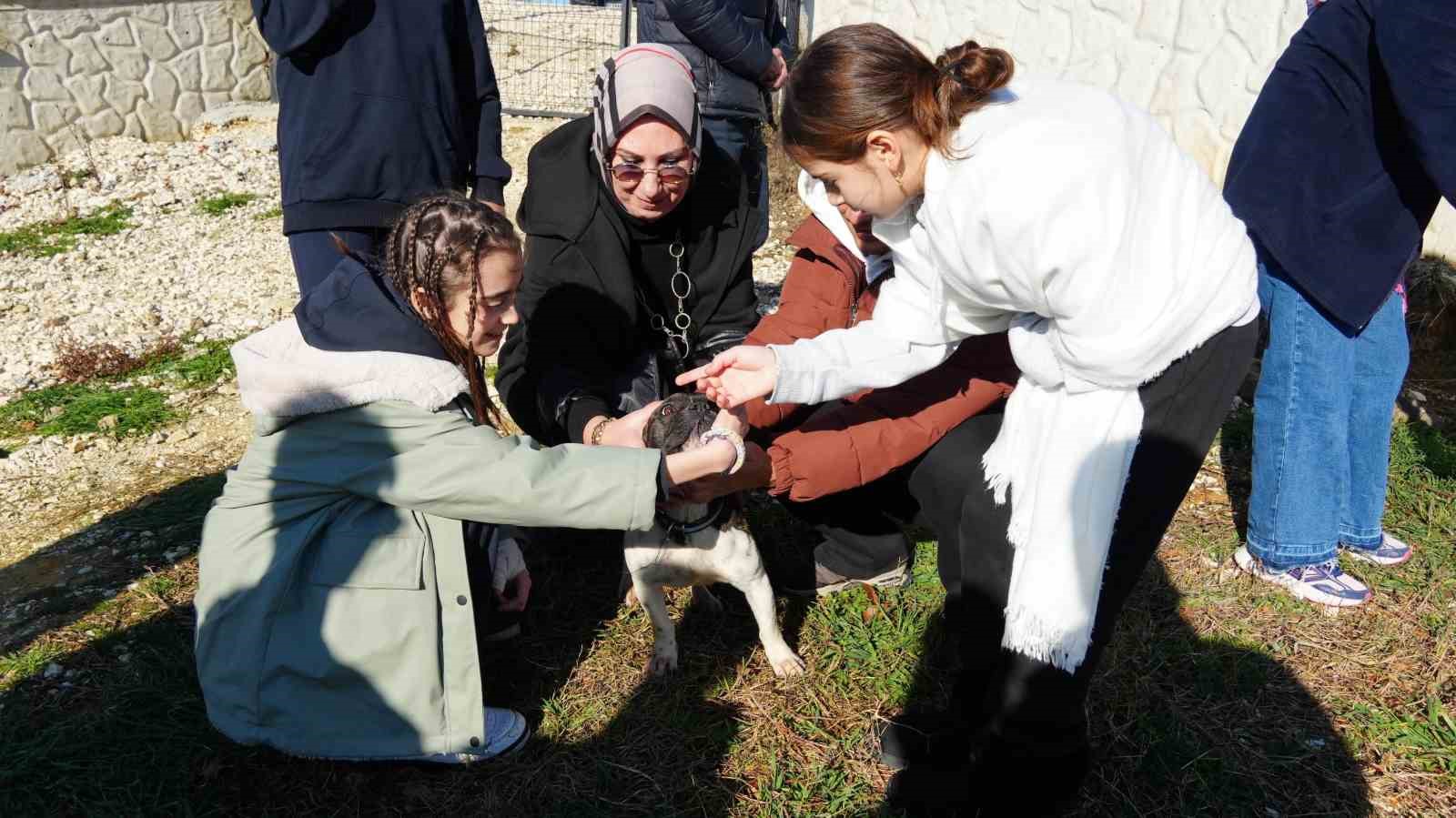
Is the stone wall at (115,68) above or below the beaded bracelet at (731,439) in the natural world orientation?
below

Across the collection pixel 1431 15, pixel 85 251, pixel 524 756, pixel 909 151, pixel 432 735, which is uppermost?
pixel 1431 15

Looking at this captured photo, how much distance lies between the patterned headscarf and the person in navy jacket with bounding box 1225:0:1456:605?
169 centimetres

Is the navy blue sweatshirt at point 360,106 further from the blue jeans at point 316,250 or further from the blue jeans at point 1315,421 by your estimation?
the blue jeans at point 1315,421

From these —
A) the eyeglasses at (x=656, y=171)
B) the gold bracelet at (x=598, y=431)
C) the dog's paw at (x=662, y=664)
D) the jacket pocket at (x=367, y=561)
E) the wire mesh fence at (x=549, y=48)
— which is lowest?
the wire mesh fence at (x=549, y=48)

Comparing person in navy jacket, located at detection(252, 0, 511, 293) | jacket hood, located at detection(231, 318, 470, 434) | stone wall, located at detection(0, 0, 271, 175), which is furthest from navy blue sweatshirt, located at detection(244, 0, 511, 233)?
stone wall, located at detection(0, 0, 271, 175)

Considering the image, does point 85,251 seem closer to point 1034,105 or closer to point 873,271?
point 873,271

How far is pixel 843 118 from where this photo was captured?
2000 mm

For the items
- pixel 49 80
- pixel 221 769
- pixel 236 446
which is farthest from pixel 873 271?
pixel 49 80

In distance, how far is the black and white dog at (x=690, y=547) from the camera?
8.89 ft

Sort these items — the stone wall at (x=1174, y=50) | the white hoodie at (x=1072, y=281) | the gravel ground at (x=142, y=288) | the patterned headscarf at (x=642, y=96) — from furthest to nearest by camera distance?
the stone wall at (x=1174, y=50), the gravel ground at (x=142, y=288), the patterned headscarf at (x=642, y=96), the white hoodie at (x=1072, y=281)

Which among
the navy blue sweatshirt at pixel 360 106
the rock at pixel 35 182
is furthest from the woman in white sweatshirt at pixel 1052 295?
the rock at pixel 35 182

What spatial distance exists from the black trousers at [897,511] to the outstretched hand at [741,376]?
54 centimetres

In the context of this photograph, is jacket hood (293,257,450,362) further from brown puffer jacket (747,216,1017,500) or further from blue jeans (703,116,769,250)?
blue jeans (703,116,769,250)

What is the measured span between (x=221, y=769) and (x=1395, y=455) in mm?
4441
